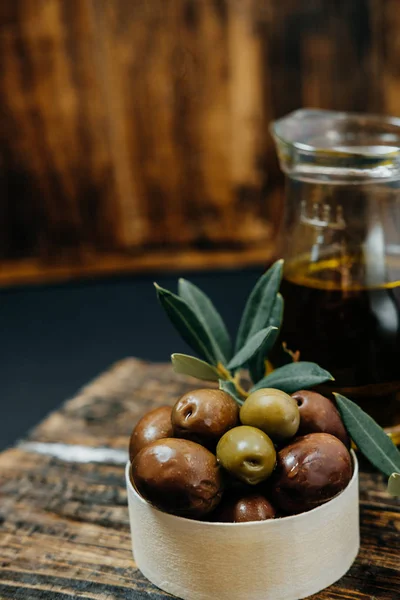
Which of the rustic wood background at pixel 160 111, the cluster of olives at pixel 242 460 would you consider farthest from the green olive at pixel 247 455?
the rustic wood background at pixel 160 111

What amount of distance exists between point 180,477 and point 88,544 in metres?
0.18

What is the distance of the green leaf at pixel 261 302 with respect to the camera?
0.63 m

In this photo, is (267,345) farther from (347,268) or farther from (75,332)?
(75,332)

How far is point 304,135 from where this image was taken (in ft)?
2.57

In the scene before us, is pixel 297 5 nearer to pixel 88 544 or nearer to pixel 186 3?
pixel 186 3

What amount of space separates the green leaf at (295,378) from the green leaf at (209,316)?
0.08 m

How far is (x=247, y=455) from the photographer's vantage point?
1.66 feet

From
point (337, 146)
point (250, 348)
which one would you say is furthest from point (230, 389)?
point (337, 146)

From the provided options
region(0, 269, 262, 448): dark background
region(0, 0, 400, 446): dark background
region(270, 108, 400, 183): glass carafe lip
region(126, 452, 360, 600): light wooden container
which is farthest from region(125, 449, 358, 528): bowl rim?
region(0, 0, 400, 446): dark background

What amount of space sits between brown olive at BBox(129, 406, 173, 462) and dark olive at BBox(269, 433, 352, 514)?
9 centimetres

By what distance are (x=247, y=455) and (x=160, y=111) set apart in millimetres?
1340

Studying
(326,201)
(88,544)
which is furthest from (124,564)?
(326,201)

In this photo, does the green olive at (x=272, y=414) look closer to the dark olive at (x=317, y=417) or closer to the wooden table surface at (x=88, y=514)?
the dark olive at (x=317, y=417)

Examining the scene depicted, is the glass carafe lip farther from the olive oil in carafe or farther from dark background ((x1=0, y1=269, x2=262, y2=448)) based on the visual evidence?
dark background ((x1=0, y1=269, x2=262, y2=448))
